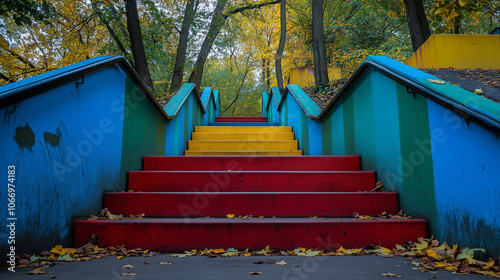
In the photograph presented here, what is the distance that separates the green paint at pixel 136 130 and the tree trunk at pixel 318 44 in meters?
4.08

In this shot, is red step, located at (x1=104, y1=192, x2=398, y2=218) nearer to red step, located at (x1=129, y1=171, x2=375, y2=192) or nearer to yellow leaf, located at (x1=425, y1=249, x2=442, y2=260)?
red step, located at (x1=129, y1=171, x2=375, y2=192)

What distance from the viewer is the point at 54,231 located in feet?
6.38

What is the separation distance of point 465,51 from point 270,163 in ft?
13.6

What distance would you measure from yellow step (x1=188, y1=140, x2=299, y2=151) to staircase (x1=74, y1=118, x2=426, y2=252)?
136 centimetres

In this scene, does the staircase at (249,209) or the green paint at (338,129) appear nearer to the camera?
the staircase at (249,209)

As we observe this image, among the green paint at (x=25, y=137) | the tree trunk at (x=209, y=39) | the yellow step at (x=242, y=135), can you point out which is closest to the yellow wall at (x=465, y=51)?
the yellow step at (x=242, y=135)

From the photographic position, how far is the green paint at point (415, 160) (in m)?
2.14

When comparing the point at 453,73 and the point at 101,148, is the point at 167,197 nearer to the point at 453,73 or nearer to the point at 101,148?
the point at 101,148

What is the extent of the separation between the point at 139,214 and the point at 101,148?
631 mm

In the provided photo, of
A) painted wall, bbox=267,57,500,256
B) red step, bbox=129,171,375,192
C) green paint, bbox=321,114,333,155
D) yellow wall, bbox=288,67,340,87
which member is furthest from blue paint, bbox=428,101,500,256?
yellow wall, bbox=288,67,340,87

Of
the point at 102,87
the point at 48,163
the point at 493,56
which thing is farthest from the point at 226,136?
the point at 493,56

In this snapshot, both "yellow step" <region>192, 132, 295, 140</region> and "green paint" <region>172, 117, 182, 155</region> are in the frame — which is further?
"yellow step" <region>192, 132, 295, 140</region>

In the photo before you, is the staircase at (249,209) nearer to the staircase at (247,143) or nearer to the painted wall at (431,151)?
the painted wall at (431,151)

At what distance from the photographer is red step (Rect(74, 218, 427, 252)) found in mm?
2109
